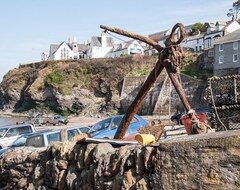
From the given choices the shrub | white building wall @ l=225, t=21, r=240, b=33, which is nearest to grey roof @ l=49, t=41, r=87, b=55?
the shrub

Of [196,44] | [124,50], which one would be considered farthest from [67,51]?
[196,44]

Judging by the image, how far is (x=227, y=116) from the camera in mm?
6492

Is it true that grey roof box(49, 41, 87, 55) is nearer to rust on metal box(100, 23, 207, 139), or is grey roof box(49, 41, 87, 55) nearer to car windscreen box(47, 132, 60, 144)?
car windscreen box(47, 132, 60, 144)

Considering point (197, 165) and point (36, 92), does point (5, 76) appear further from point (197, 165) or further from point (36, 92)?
point (197, 165)

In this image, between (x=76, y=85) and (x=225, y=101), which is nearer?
(x=225, y=101)

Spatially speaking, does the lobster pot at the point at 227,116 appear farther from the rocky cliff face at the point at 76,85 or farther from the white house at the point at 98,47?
the white house at the point at 98,47

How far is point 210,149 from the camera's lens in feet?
12.2

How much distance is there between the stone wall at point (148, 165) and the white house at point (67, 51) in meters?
117

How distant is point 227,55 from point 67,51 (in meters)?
64.9

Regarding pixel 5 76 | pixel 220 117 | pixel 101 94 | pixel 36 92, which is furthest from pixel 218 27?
pixel 220 117

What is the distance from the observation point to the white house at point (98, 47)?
116m

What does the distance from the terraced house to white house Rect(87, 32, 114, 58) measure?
5188 cm

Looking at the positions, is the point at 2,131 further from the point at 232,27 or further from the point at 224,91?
the point at 232,27

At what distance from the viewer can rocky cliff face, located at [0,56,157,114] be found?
86.8m
